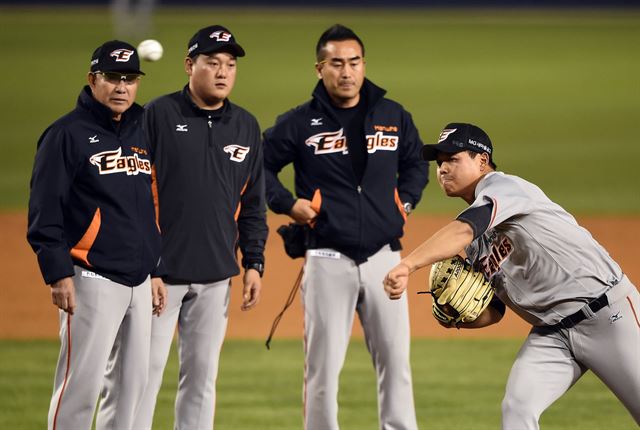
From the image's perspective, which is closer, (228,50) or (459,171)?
(459,171)

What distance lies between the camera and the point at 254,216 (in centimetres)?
648

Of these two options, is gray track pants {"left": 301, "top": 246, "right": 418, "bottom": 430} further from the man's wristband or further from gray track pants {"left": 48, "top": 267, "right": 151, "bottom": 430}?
gray track pants {"left": 48, "top": 267, "right": 151, "bottom": 430}

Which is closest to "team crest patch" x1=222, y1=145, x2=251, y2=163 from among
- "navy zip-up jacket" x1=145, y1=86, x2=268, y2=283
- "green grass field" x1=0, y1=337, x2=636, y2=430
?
"navy zip-up jacket" x1=145, y1=86, x2=268, y2=283

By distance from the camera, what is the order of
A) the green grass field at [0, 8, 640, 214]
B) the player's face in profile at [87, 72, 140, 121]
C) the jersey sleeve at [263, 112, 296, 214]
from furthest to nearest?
→ the green grass field at [0, 8, 640, 214]
the jersey sleeve at [263, 112, 296, 214]
the player's face in profile at [87, 72, 140, 121]

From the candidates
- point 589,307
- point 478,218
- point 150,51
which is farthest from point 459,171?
point 150,51

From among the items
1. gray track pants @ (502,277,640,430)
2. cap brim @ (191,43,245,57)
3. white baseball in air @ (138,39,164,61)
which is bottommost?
gray track pants @ (502,277,640,430)

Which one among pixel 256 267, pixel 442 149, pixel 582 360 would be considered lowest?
pixel 256 267

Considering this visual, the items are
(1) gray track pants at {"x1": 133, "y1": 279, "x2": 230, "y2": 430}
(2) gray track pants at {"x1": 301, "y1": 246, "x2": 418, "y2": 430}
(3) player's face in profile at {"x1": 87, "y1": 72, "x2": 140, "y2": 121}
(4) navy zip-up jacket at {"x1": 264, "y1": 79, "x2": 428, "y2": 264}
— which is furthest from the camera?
(4) navy zip-up jacket at {"x1": 264, "y1": 79, "x2": 428, "y2": 264}

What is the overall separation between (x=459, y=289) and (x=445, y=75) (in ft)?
78.6

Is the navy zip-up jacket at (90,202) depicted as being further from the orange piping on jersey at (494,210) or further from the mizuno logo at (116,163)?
the orange piping on jersey at (494,210)

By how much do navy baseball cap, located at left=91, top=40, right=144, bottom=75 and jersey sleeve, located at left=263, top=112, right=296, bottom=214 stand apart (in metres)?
1.34

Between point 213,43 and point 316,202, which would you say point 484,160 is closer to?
point 316,202

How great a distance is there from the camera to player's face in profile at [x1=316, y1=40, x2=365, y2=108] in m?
A: 6.57

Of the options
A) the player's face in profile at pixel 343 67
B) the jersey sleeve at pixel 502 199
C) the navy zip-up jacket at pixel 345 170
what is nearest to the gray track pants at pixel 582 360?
the jersey sleeve at pixel 502 199
